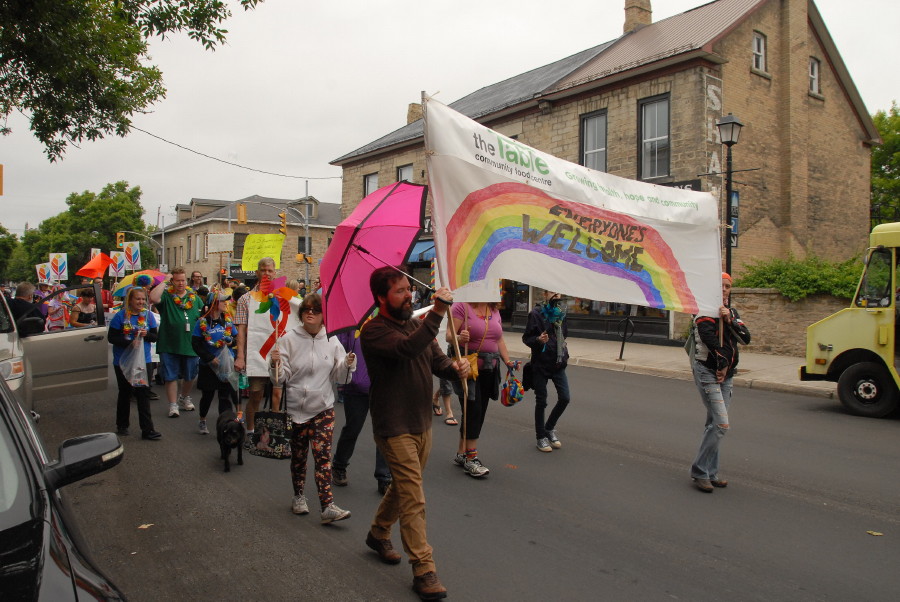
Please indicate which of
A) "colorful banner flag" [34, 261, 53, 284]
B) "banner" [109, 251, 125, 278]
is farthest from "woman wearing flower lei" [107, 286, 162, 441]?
"colorful banner flag" [34, 261, 53, 284]

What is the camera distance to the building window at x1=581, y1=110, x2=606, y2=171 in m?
20.2

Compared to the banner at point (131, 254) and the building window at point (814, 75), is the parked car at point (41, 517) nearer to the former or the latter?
the banner at point (131, 254)

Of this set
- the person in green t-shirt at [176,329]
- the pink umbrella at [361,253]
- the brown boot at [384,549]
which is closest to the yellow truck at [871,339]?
the pink umbrella at [361,253]

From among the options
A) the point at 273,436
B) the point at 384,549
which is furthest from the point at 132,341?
Result: the point at 384,549

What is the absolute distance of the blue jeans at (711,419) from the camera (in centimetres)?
535

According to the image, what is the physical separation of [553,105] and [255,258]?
13254 millimetres

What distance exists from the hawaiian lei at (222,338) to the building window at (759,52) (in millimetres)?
18195

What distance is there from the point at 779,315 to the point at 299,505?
1404 centimetres

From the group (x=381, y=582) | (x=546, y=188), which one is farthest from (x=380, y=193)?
(x=381, y=582)

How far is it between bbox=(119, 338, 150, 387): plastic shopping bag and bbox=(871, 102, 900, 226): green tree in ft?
94.4

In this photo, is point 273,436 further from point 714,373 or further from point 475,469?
point 714,373

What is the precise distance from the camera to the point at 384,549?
13.2ft

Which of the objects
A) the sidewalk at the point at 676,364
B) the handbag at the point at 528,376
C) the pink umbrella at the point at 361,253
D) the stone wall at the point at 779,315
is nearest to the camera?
the pink umbrella at the point at 361,253

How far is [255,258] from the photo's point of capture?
11883mm
